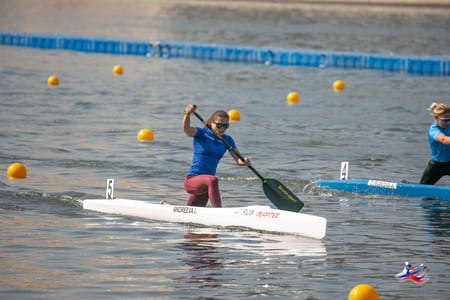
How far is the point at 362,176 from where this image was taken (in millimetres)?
13844

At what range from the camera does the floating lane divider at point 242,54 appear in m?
30.8

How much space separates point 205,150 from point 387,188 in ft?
11.7

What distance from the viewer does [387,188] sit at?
1239 cm

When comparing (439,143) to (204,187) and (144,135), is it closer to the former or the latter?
(204,187)

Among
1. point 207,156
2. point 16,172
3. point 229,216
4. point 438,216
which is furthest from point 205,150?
point 16,172

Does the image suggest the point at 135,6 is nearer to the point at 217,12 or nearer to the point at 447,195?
the point at 217,12

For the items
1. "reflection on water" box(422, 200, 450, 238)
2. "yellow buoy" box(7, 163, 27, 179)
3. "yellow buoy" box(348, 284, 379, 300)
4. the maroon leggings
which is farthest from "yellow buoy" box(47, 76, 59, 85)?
"yellow buoy" box(348, 284, 379, 300)

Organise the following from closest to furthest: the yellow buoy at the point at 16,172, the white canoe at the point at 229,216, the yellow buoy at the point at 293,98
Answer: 1. the white canoe at the point at 229,216
2. the yellow buoy at the point at 16,172
3. the yellow buoy at the point at 293,98

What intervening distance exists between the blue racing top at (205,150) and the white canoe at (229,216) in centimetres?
47

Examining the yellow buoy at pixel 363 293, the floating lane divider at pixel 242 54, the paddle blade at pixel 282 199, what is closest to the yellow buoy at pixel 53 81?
the floating lane divider at pixel 242 54

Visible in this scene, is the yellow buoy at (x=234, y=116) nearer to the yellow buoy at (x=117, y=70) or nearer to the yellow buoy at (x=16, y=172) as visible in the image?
the yellow buoy at (x=16, y=172)

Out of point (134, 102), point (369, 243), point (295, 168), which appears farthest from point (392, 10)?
point (369, 243)

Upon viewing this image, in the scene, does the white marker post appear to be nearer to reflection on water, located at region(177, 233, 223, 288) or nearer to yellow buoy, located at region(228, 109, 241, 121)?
reflection on water, located at region(177, 233, 223, 288)

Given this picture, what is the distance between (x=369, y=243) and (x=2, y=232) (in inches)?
163
